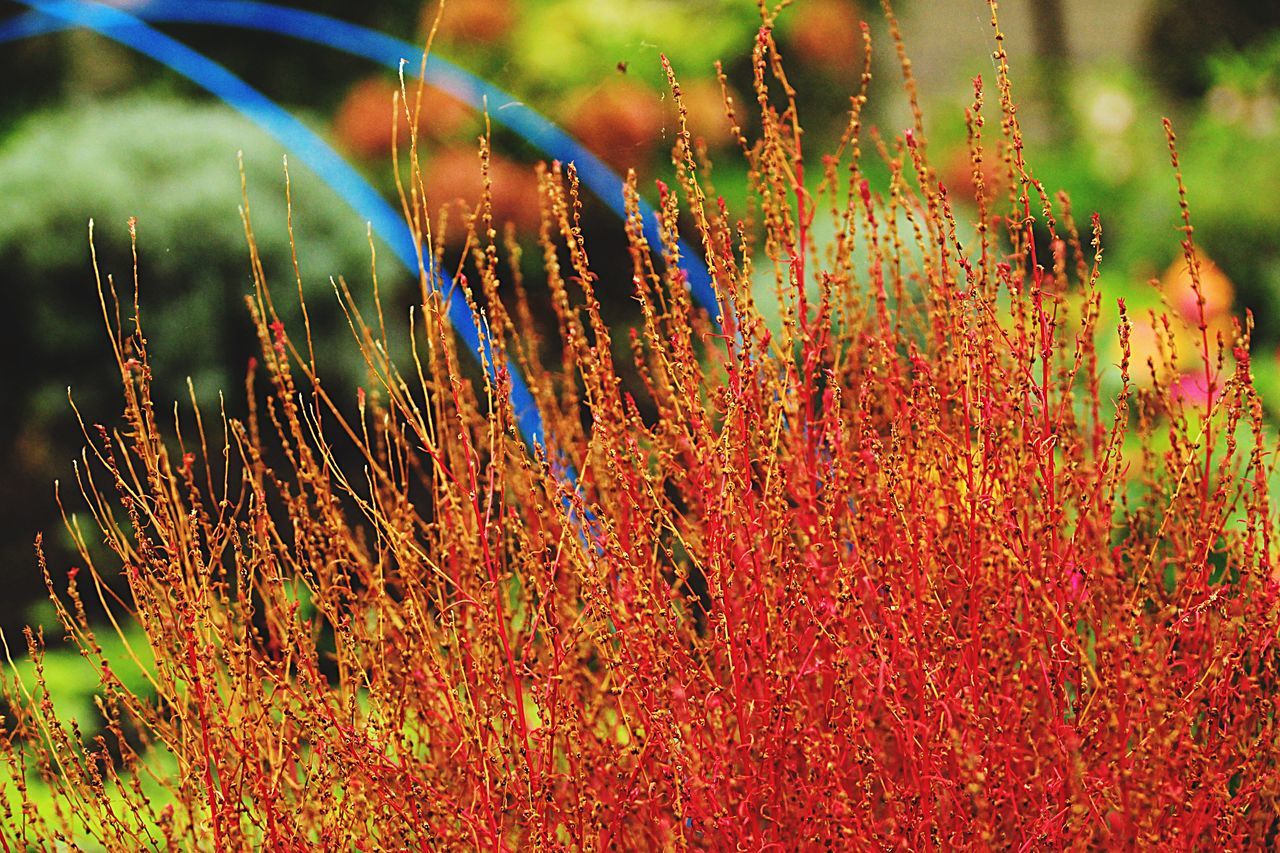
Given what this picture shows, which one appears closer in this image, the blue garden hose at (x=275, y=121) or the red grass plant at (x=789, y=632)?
the red grass plant at (x=789, y=632)

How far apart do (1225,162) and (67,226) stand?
400cm

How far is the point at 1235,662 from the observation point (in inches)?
53.6

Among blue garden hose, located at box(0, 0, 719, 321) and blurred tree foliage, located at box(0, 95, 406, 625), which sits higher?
blue garden hose, located at box(0, 0, 719, 321)

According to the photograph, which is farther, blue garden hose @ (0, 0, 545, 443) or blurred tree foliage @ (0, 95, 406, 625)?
blue garden hose @ (0, 0, 545, 443)

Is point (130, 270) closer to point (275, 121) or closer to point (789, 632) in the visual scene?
point (275, 121)

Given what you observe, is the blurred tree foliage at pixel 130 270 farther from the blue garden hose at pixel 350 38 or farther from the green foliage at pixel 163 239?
the blue garden hose at pixel 350 38

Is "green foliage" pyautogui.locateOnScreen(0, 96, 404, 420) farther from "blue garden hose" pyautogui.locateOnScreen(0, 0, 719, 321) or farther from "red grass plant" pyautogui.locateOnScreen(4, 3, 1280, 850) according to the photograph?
"red grass plant" pyautogui.locateOnScreen(4, 3, 1280, 850)

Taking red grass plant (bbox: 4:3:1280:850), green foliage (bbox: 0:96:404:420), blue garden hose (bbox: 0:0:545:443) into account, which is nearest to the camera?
red grass plant (bbox: 4:3:1280:850)

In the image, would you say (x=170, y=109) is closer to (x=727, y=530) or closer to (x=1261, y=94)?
(x=727, y=530)

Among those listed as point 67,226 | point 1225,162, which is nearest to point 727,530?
point 67,226

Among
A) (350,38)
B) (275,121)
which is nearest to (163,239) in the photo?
(275,121)

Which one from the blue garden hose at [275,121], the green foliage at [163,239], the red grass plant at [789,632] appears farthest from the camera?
the blue garden hose at [275,121]

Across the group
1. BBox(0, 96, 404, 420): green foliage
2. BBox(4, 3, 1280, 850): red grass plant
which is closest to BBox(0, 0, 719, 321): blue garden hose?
BBox(0, 96, 404, 420): green foliage

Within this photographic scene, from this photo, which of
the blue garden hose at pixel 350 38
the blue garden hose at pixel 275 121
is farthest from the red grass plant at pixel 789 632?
the blue garden hose at pixel 350 38
